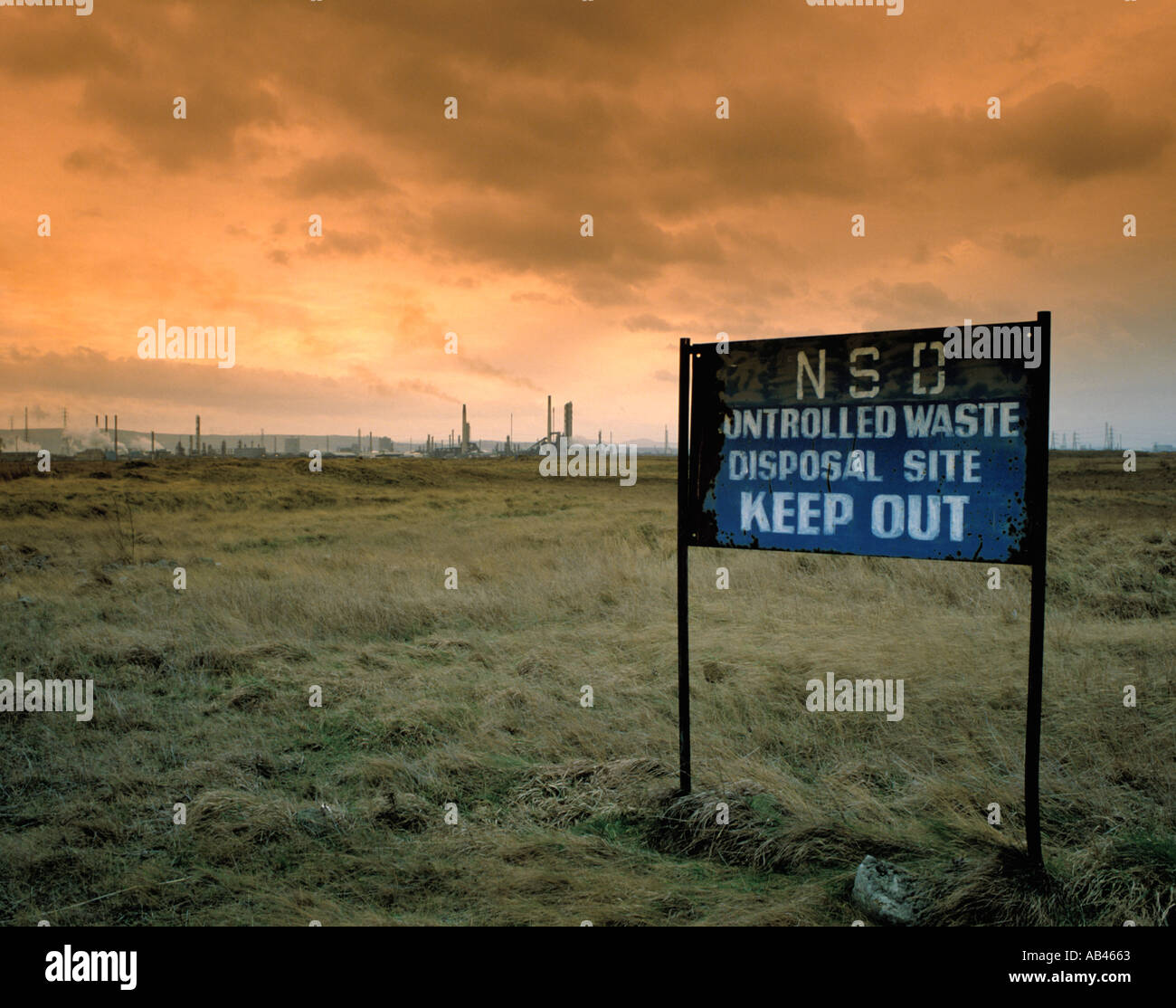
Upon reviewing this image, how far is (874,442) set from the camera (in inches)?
158

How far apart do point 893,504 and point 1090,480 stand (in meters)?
47.8

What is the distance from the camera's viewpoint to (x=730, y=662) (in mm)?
7395

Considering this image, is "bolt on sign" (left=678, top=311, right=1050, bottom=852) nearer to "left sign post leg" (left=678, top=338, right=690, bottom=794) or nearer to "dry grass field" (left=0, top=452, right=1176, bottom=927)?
"left sign post leg" (left=678, top=338, right=690, bottom=794)

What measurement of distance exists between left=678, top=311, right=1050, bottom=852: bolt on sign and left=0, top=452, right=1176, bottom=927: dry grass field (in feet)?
1.94

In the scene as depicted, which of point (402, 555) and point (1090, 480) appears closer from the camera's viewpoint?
point (402, 555)

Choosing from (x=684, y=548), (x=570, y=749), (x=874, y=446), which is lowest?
(x=570, y=749)

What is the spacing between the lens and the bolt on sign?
363cm

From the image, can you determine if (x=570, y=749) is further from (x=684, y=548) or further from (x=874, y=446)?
(x=874, y=446)

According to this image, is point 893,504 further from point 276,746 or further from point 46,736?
point 46,736

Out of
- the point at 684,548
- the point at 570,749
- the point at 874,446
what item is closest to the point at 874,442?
the point at 874,446

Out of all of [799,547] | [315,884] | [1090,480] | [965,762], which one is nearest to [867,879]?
[799,547]

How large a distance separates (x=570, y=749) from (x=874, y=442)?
9.85 ft
